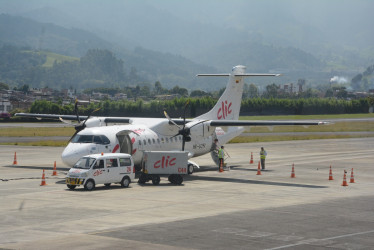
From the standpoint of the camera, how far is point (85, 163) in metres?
28.8

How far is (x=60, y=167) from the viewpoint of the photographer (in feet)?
129

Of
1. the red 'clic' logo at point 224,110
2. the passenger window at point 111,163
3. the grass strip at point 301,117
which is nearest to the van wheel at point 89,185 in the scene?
the passenger window at point 111,163

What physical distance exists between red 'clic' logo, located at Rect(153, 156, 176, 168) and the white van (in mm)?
1607

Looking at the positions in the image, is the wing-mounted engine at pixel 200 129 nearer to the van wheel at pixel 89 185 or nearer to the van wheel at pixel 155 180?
the van wheel at pixel 155 180

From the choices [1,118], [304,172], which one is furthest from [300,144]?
[1,118]

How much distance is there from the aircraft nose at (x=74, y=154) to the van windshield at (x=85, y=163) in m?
2.19

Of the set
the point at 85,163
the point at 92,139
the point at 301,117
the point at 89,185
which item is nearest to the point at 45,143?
the point at 92,139

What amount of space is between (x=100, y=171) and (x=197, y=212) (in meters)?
7.67

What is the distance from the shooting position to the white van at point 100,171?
28.3 metres

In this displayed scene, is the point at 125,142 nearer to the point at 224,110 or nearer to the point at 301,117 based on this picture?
the point at 224,110

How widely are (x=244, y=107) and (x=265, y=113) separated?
451 cm

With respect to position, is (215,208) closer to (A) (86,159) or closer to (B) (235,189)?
(B) (235,189)

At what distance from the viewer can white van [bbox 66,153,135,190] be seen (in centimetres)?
2827

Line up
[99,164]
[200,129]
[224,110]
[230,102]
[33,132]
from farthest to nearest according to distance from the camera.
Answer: [33,132] → [230,102] → [224,110] → [200,129] → [99,164]
